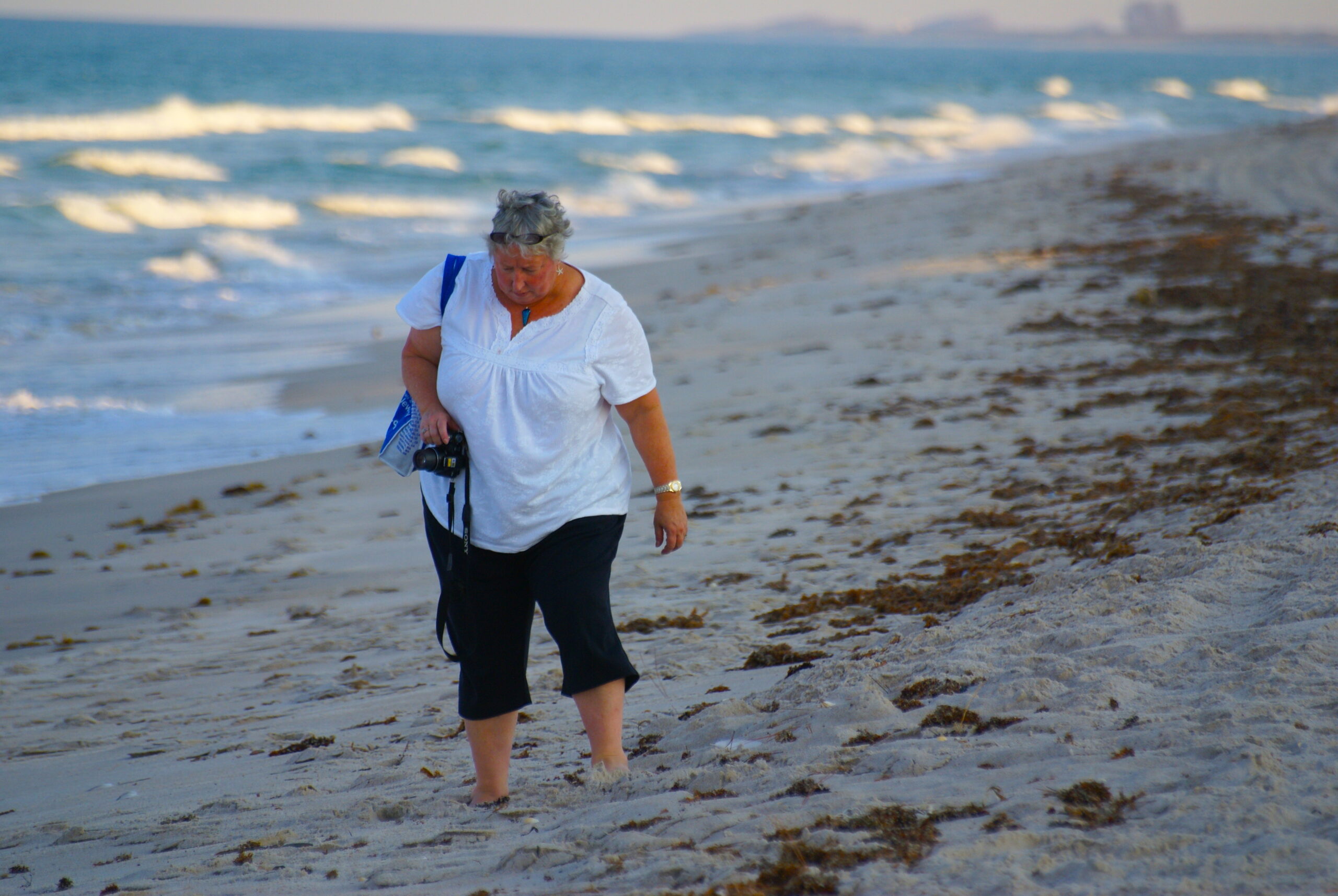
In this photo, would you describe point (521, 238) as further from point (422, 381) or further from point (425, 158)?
point (425, 158)

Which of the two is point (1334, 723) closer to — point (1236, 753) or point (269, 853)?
point (1236, 753)

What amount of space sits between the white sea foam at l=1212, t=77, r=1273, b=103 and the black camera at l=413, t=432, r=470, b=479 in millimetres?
63597

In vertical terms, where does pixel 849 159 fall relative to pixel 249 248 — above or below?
above

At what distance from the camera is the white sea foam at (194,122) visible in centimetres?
2830

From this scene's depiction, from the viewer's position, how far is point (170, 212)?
1914cm

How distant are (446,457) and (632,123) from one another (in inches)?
1516

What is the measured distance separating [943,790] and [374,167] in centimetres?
2424

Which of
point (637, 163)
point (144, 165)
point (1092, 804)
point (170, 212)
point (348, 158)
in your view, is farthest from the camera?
point (637, 163)

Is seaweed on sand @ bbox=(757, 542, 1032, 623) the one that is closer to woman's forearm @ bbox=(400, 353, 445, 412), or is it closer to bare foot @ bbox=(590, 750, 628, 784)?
bare foot @ bbox=(590, 750, 628, 784)

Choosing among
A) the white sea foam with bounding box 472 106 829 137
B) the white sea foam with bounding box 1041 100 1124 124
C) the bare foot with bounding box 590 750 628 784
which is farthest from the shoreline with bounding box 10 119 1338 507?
the white sea foam with bounding box 1041 100 1124 124

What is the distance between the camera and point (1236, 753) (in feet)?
7.97

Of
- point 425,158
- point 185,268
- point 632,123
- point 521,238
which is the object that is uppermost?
point 632,123

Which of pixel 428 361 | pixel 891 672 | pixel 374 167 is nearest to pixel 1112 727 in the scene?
pixel 891 672

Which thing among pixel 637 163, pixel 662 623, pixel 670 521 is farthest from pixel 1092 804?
pixel 637 163
